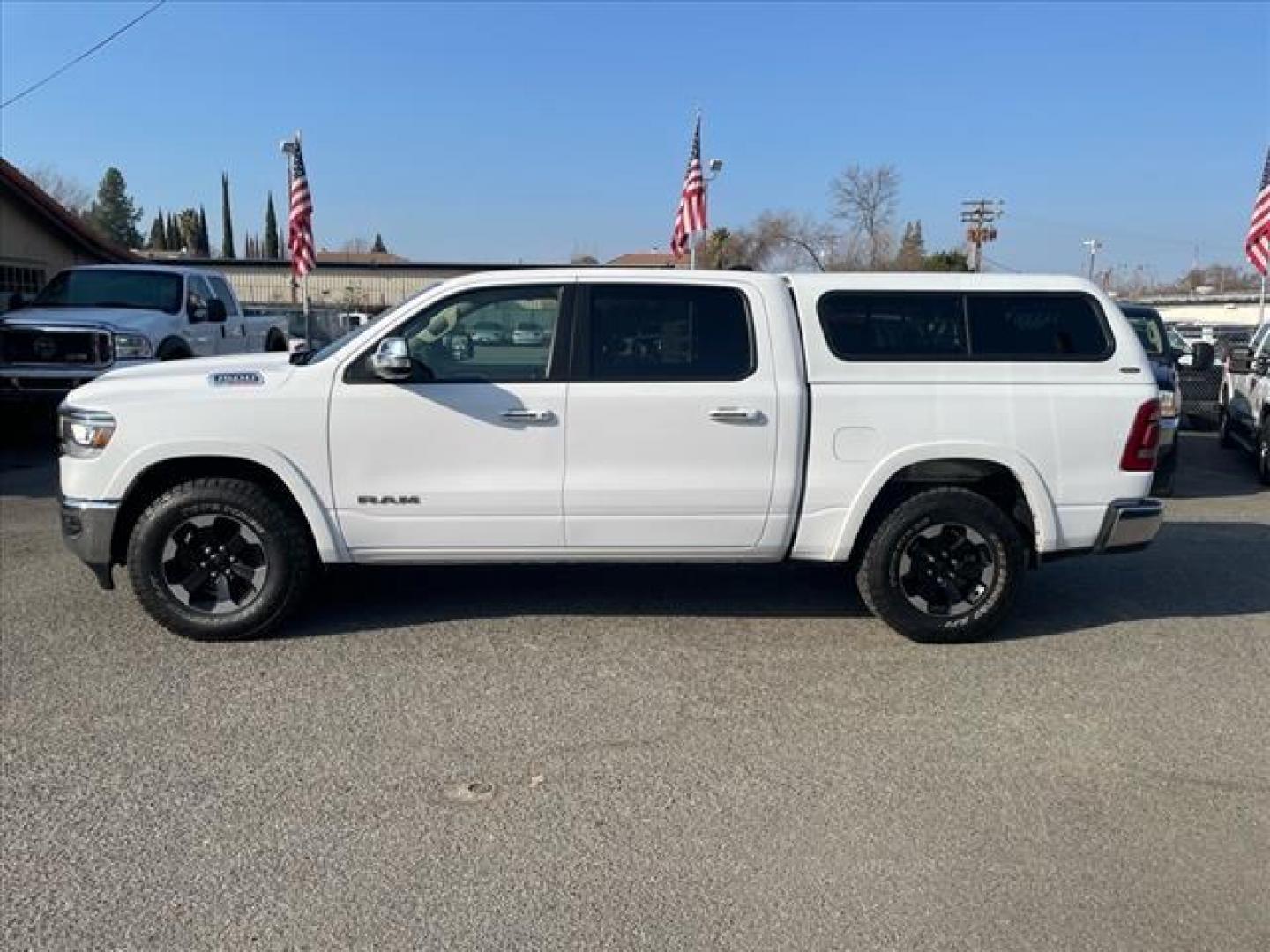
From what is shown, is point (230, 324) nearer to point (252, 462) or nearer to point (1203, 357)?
point (252, 462)

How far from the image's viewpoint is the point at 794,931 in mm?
2914

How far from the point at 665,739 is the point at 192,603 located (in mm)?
2628

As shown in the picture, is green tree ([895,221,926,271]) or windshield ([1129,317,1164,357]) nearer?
windshield ([1129,317,1164,357])

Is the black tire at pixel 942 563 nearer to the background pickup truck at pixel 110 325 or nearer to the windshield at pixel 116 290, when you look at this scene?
the background pickup truck at pixel 110 325

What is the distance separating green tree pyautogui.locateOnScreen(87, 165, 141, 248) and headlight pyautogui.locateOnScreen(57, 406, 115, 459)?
115 metres

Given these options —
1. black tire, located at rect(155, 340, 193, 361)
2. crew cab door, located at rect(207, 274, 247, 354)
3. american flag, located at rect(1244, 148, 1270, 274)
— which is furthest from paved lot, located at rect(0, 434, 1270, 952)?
american flag, located at rect(1244, 148, 1270, 274)

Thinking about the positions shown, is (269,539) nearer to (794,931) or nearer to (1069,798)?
(794,931)

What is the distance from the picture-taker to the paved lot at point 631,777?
2990 mm

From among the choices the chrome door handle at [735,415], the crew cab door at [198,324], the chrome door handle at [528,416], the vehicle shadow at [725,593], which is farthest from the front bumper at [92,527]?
the crew cab door at [198,324]

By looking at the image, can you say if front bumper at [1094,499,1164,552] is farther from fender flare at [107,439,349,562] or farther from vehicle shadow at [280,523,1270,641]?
fender flare at [107,439,349,562]

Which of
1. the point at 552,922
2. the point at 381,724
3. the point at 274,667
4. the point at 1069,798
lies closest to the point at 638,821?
the point at 552,922

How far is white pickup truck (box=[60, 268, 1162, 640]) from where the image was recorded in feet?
16.7

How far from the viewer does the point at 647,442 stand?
5137mm

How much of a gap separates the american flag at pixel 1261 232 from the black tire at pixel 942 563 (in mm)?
15297
